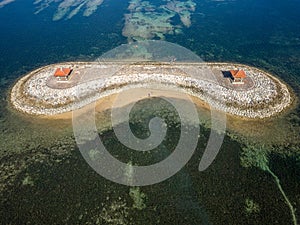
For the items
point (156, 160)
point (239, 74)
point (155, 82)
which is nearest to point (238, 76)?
point (239, 74)

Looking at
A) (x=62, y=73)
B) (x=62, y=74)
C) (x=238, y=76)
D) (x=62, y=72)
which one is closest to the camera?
(x=238, y=76)

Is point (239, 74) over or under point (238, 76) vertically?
over

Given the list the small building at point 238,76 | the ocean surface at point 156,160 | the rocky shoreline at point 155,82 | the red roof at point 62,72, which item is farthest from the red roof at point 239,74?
the red roof at point 62,72

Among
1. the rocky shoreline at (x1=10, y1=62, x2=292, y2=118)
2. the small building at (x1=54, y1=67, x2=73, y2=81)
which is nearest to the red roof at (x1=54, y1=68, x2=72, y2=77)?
the small building at (x1=54, y1=67, x2=73, y2=81)

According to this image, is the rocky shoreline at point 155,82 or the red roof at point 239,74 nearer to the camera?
the rocky shoreline at point 155,82

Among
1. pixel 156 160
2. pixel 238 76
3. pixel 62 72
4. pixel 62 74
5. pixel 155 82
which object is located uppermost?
pixel 62 72

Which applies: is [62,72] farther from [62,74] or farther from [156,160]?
[156,160]

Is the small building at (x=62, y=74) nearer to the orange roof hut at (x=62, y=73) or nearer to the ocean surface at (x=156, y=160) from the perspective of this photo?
the orange roof hut at (x=62, y=73)

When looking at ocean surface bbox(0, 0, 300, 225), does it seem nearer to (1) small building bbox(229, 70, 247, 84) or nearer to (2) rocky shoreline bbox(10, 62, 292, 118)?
(2) rocky shoreline bbox(10, 62, 292, 118)
